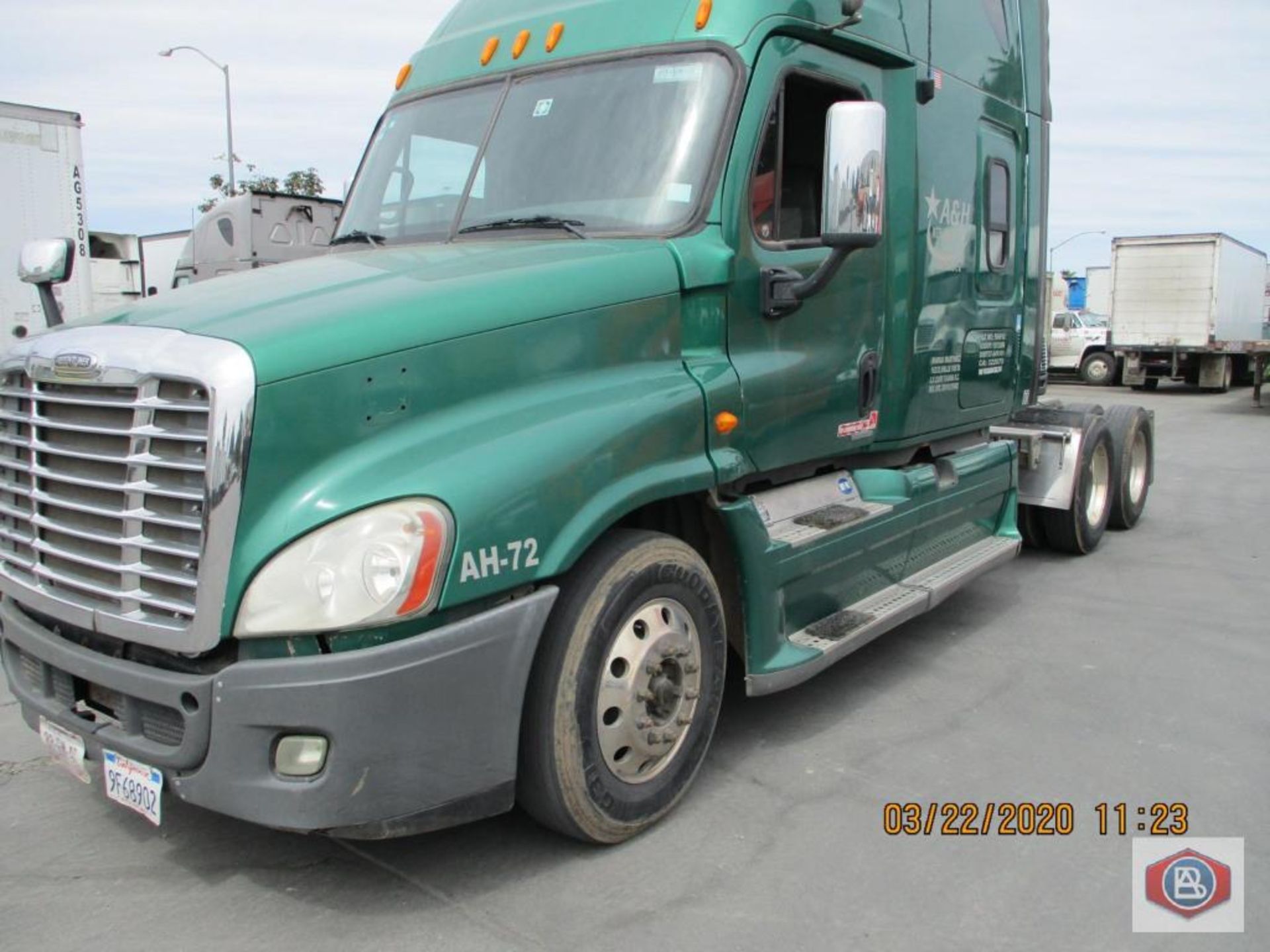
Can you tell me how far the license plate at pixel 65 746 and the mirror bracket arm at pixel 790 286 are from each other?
108 inches

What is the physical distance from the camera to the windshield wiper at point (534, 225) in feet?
13.2

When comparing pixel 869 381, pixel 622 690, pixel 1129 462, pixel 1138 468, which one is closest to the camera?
pixel 622 690

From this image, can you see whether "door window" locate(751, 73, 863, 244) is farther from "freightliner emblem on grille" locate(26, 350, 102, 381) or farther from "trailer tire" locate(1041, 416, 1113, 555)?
"trailer tire" locate(1041, 416, 1113, 555)

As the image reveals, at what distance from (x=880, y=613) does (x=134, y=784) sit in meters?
3.02

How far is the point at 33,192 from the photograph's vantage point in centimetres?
1300

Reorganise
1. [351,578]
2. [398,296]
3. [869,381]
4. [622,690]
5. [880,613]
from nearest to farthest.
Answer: [351,578] < [398,296] < [622,690] < [880,613] < [869,381]

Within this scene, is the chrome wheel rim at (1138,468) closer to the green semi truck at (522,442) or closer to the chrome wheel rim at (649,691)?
the green semi truck at (522,442)

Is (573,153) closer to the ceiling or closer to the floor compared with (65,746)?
closer to the ceiling

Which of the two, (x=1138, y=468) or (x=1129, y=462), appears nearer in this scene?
(x=1129, y=462)

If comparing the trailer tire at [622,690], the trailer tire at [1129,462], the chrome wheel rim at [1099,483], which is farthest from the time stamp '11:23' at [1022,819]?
the trailer tire at [1129,462]

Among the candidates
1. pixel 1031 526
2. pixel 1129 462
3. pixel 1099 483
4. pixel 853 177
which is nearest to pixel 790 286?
pixel 853 177

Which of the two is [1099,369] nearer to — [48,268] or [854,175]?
[854,175]

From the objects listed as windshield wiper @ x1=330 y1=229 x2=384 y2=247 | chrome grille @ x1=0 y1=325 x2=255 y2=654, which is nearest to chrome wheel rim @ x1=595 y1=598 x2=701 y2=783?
chrome grille @ x1=0 y1=325 x2=255 y2=654

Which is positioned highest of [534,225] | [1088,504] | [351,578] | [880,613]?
[534,225]
